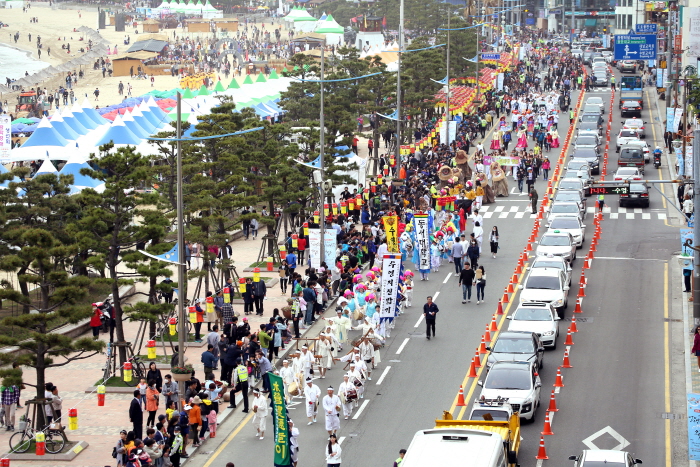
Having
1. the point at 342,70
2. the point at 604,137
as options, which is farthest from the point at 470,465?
the point at 604,137

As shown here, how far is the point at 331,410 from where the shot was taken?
81.1 feet

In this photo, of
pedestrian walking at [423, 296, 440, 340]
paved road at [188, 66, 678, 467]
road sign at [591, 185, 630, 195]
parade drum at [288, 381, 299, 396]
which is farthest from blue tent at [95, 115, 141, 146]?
parade drum at [288, 381, 299, 396]

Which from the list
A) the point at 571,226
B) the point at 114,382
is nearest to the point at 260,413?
the point at 114,382

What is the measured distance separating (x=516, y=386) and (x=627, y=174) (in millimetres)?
30002

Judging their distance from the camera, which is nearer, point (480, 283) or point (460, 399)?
point (460, 399)

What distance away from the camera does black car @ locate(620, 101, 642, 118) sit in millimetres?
76312

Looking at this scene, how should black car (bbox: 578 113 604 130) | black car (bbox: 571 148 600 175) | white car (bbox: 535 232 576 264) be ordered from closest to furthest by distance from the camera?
white car (bbox: 535 232 576 264), black car (bbox: 571 148 600 175), black car (bbox: 578 113 604 130)

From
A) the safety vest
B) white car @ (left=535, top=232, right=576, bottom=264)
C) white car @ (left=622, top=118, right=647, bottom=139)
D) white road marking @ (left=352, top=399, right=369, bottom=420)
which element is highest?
white car @ (left=622, top=118, right=647, bottom=139)

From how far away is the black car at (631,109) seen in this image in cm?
7631

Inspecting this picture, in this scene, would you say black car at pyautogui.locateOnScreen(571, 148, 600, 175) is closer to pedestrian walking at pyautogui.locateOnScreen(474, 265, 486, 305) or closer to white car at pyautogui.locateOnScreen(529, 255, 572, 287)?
white car at pyautogui.locateOnScreen(529, 255, 572, 287)

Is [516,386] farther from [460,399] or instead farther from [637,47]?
[637,47]

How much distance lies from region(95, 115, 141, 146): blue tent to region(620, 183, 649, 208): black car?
80.9 ft

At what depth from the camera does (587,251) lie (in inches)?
1700

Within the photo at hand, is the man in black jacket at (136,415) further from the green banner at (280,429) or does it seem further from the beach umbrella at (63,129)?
the beach umbrella at (63,129)
